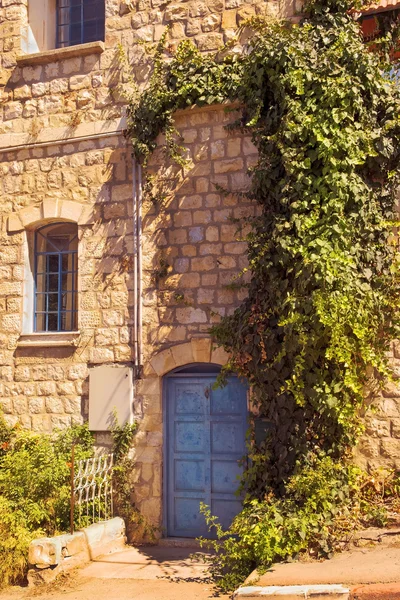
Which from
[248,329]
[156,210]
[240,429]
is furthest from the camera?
[156,210]

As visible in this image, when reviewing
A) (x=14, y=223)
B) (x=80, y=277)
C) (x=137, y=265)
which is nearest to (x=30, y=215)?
(x=14, y=223)

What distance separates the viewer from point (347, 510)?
6.54 metres

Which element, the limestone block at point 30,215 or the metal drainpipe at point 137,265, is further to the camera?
the limestone block at point 30,215

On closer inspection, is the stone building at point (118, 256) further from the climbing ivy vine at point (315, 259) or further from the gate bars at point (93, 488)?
the climbing ivy vine at point (315, 259)

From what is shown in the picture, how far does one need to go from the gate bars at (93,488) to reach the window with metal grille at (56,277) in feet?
5.84

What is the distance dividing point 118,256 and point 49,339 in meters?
1.37

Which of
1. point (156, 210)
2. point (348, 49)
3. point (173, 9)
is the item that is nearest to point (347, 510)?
point (156, 210)

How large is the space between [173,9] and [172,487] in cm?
563

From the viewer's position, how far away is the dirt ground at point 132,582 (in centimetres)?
627

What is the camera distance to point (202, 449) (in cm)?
801

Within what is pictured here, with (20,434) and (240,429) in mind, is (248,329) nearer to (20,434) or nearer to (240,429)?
(240,429)

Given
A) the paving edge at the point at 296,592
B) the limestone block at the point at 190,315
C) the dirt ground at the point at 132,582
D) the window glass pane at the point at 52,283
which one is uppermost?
the window glass pane at the point at 52,283

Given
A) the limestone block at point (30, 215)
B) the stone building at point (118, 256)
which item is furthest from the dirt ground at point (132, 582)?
the limestone block at point (30, 215)

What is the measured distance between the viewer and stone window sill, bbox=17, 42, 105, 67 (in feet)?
29.0
